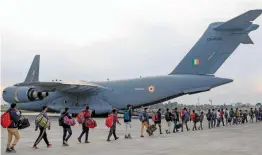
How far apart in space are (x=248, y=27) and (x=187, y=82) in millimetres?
6483

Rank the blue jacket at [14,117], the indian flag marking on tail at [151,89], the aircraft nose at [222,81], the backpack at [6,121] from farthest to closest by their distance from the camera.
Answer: the indian flag marking on tail at [151,89] → the aircraft nose at [222,81] → the blue jacket at [14,117] → the backpack at [6,121]

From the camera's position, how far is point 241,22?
2572cm

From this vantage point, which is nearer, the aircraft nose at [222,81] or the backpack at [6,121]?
the backpack at [6,121]

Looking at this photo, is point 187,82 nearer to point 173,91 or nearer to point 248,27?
point 173,91

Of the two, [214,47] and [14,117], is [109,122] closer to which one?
[14,117]

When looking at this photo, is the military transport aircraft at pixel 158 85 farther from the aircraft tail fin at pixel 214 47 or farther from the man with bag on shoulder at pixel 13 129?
the man with bag on shoulder at pixel 13 129

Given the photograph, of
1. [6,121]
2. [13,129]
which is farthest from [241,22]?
[6,121]

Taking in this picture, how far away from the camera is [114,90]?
1203 inches

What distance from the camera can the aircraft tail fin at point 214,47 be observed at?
89.8ft

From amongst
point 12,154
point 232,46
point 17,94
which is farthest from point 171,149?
point 17,94

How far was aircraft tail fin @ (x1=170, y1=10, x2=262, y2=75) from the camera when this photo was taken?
27.4 meters

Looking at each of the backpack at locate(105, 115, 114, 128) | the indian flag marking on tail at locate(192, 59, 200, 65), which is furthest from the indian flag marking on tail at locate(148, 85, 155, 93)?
the backpack at locate(105, 115, 114, 128)

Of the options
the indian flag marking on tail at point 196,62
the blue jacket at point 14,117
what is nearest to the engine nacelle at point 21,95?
the indian flag marking on tail at point 196,62

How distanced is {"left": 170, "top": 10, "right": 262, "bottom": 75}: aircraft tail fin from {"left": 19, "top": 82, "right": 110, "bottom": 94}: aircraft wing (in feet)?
25.8
